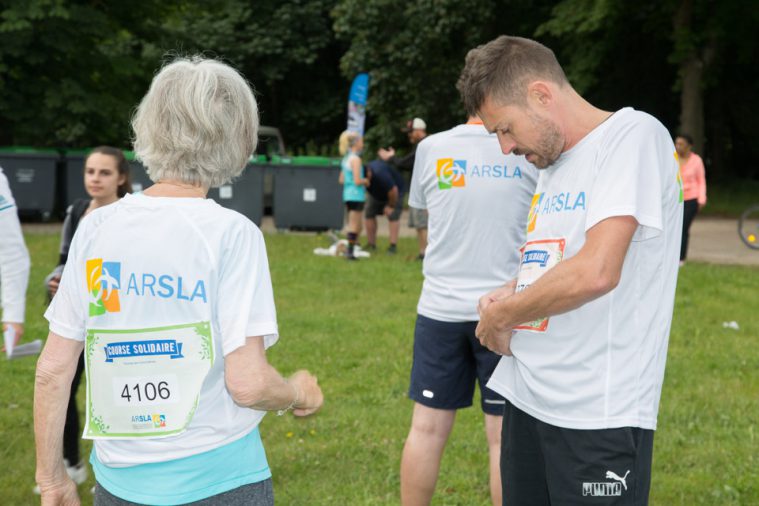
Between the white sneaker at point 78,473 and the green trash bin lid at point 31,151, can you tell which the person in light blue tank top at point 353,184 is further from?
the white sneaker at point 78,473

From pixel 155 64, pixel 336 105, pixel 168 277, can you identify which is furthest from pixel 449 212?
pixel 336 105

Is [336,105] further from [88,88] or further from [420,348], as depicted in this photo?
[420,348]

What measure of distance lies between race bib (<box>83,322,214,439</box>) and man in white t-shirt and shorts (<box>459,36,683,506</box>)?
95 cm

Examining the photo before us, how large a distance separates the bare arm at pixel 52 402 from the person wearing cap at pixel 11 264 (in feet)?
6.40

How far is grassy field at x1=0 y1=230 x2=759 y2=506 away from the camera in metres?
5.29

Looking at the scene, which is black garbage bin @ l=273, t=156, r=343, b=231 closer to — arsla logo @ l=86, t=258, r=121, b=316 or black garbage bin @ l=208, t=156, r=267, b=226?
black garbage bin @ l=208, t=156, r=267, b=226

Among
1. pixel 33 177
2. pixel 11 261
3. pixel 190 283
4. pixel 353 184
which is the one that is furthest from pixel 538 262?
pixel 33 177

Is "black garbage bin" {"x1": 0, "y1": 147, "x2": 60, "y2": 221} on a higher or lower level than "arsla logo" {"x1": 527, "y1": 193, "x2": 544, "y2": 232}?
lower

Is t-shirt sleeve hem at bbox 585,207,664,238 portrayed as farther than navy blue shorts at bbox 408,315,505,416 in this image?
No

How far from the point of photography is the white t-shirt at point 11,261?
4.20 meters

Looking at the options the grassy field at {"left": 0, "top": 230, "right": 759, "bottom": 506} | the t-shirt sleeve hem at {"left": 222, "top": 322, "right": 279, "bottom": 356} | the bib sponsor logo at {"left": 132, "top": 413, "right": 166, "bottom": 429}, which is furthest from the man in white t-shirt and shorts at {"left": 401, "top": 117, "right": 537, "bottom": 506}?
the bib sponsor logo at {"left": 132, "top": 413, "right": 166, "bottom": 429}

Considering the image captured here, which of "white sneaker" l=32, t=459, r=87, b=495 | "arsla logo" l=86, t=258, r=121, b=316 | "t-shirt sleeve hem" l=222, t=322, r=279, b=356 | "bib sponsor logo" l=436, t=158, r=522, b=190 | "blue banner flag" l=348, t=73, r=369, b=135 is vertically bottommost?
"white sneaker" l=32, t=459, r=87, b=495

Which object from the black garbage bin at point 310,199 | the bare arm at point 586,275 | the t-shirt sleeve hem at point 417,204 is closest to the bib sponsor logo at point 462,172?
the t-shirt sleeve hem at point 417,204

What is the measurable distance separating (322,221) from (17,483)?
1310 centimetres
